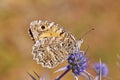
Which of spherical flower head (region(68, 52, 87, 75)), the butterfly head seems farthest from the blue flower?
the butterfly head

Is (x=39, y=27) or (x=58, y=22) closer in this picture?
(x=39, y=27)

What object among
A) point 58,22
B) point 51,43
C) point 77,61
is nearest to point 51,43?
point 51,43

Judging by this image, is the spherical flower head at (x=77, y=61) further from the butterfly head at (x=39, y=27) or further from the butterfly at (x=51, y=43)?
the butterfly head at (x=39, y=27)

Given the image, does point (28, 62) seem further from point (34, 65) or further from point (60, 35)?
point (60, 35)

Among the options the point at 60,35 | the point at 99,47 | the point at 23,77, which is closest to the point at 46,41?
the point at 60,35

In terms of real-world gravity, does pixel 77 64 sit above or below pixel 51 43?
below

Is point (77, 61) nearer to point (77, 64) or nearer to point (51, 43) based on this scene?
point (77, 64)
